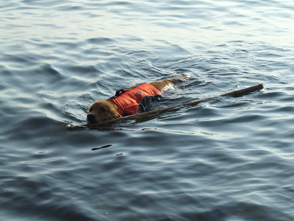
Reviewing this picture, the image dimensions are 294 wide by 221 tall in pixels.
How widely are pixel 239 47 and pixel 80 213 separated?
8.81m

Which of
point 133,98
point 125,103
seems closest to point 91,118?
point 125,103

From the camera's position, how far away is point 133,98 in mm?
7328

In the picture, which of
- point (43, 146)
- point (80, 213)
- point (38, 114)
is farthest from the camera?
point (38, 114)

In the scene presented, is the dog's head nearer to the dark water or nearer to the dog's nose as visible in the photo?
the dog's nose

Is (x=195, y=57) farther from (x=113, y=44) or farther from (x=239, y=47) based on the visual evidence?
(x=113, y=44)

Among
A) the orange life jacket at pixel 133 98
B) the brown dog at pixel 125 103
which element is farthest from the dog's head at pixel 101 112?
the orange life jacket at pixel 133 98

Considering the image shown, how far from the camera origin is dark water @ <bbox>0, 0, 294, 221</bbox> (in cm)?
448

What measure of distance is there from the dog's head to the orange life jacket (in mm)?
216

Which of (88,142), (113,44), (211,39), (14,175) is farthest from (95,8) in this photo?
(14,175)

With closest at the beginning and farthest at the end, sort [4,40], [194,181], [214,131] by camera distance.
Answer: [194,181] < [214,131] < [4,40]

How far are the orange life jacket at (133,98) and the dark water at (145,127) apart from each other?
284 millimetres

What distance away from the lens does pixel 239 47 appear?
38.7 feet

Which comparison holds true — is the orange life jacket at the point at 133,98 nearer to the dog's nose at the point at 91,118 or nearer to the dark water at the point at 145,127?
the dark water at the point at 145,127

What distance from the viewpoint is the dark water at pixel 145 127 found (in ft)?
14.7
